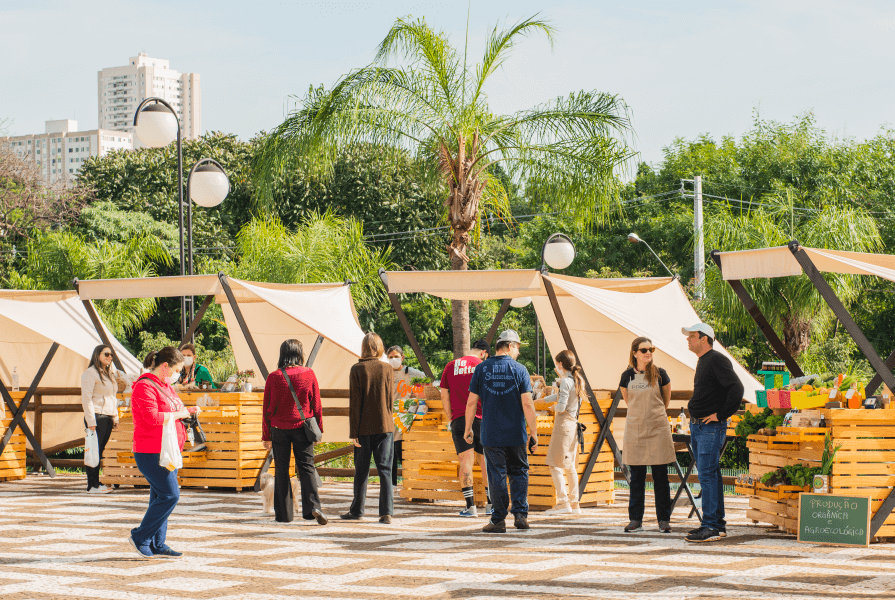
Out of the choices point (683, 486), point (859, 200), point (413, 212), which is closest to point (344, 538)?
point (683, 486)

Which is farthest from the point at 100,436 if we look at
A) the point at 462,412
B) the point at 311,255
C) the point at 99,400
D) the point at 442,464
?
the point at 311,255

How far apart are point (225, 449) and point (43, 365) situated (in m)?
3.27

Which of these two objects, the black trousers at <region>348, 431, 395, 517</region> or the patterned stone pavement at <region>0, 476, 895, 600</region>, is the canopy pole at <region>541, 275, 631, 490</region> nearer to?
the patterned stone pavement at <region>0, 476, 895, 600</region>

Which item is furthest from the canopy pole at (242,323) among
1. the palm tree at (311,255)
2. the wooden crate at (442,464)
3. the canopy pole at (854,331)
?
the palm tree at (311,255)

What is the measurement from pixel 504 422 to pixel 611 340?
4656mm

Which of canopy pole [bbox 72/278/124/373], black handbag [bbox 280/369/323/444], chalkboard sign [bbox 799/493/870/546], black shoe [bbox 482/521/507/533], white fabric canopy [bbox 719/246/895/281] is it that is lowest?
black shoe [bbox 482/521/507/533]

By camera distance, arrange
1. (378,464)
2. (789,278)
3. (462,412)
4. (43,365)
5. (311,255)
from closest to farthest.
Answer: (378,464) < (462,412) < (43,365) < (789,278) < (311,255)

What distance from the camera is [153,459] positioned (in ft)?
23.6

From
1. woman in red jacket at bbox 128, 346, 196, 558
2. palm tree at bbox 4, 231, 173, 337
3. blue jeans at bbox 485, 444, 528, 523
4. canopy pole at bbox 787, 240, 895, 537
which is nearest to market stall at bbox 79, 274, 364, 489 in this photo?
blue jeans at bbox 485, 444, 528, 523

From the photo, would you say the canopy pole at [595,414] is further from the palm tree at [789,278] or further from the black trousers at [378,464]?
the palm tree at [789,278]

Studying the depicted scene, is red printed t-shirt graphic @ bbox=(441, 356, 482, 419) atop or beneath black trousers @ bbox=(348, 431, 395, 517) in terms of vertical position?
atop

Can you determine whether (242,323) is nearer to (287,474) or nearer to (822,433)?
(287,474)

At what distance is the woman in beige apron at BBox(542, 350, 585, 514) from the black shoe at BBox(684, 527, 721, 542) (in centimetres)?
226

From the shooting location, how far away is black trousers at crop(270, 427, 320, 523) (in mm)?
9391
